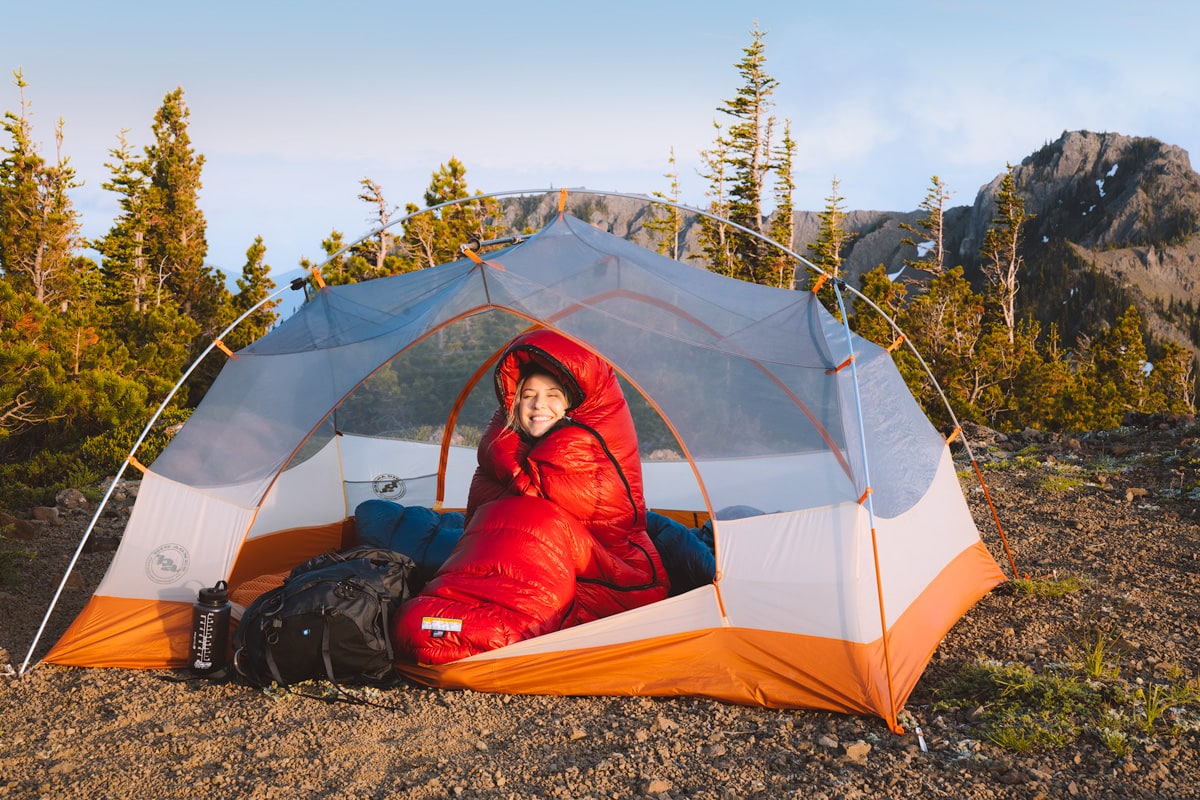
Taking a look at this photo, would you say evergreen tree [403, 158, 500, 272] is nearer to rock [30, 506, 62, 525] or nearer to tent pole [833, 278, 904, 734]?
rock [30, 506, 62, 525]

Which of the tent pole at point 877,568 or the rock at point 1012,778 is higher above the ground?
the tent pole at point 877,568

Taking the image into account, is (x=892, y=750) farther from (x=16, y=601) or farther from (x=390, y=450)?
(x=16, y=601)

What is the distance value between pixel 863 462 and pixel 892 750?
129cm

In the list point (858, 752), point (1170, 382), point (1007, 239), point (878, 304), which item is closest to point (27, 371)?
point (858, 752)

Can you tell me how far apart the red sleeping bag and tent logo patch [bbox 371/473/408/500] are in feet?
7.65

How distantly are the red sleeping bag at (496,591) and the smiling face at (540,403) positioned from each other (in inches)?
22.0

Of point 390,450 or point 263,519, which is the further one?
point 390,450

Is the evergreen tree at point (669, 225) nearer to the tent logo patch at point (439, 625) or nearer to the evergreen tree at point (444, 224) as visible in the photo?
the evergreen tree at point (444, 224)

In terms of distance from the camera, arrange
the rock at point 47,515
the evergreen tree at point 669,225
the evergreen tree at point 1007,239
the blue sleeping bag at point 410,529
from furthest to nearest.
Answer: the evergreen tree at point 1007,239 < the evergreen tree at point 669,225 < the rock at point 47,515 < the blue sleeping bag at point 410,529

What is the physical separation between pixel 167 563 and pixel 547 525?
202 centimetres

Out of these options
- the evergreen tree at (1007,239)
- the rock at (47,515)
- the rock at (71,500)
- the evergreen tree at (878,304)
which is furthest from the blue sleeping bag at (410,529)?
the evergreen tree at (1007,239)

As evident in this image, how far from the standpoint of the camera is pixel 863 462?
4.23 meters

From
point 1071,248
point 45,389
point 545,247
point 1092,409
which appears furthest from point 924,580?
point 1071,248

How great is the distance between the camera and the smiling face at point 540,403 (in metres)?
4.86
